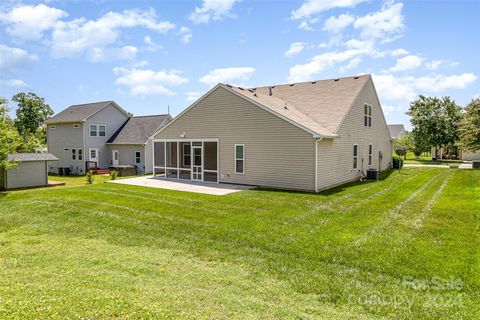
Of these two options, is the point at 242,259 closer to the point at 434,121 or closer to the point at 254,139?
the point at 254,139

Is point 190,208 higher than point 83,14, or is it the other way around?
point 83,14

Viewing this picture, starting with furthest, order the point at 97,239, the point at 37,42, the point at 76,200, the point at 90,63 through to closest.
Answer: the point at 90,63
the point at 37,42
the point at 76,200
the point at 97,239

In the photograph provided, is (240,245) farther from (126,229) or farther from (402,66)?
(402,66)

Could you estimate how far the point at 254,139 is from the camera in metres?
15.2

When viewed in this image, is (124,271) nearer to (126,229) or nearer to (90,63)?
(126,229)

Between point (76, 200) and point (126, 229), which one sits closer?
point (126, 229)

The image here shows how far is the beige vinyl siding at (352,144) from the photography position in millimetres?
14381

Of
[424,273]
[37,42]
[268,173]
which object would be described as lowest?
[424,273]

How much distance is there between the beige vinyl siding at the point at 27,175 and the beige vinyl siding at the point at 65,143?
8.44m

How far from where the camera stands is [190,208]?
10.4 m

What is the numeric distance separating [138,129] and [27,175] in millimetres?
11281

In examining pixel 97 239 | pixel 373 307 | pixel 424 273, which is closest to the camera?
pixel 373 307

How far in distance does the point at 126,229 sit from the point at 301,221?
5.00 m

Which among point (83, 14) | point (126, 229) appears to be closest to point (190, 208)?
point (126, 229)
